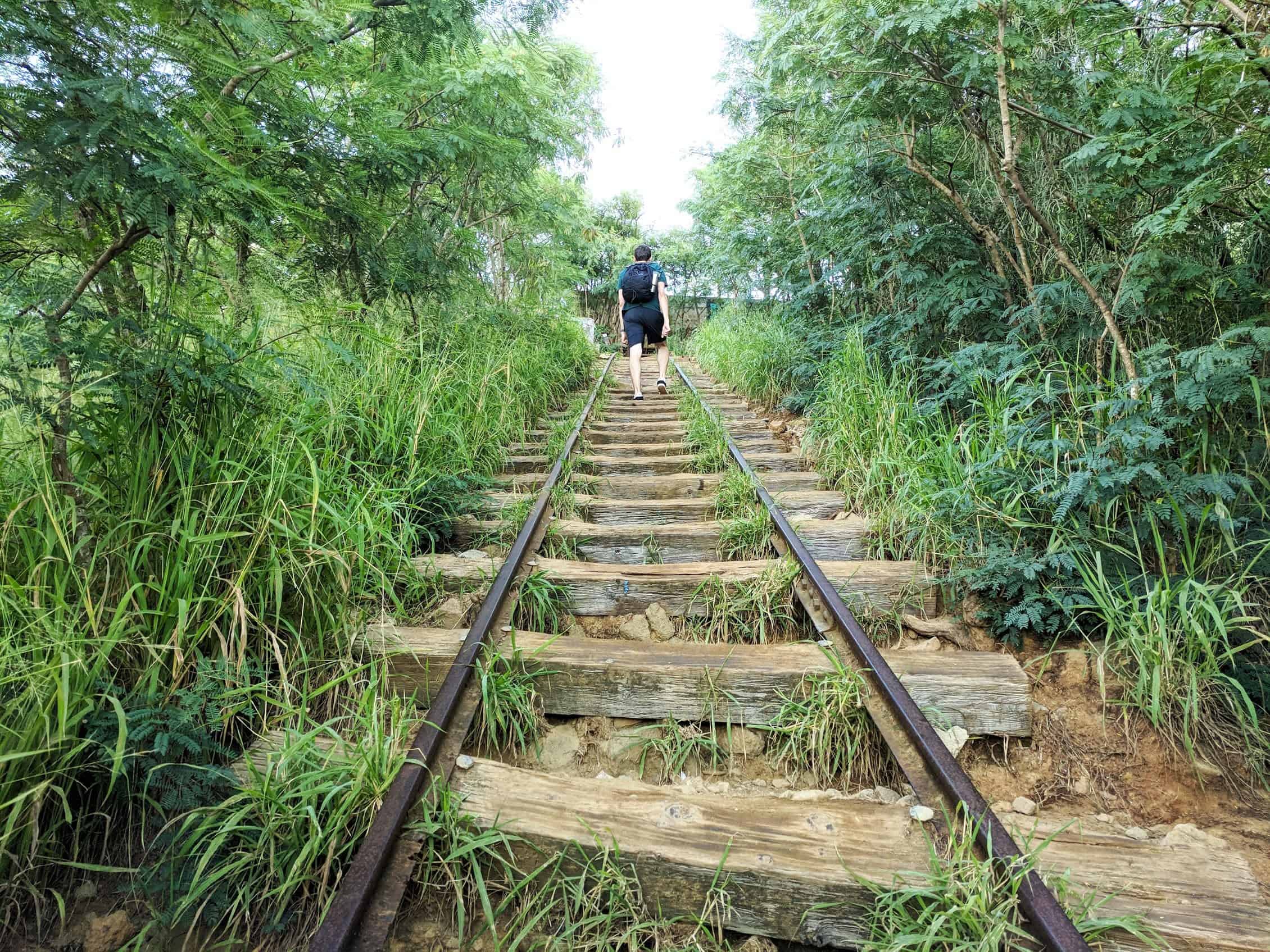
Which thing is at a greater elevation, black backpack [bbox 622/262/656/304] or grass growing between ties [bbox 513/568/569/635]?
black backpack [bbox 622/262/656/304]

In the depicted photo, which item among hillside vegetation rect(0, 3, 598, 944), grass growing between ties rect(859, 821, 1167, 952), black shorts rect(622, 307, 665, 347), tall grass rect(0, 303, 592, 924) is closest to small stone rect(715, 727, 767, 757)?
grass growing between ties rect(859, 821, 1167, 952)

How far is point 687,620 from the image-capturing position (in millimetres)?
2670

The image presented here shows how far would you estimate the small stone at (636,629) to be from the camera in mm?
2617

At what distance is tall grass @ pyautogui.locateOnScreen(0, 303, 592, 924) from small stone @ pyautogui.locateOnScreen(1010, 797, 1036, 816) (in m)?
2.16

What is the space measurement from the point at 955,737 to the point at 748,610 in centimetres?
91

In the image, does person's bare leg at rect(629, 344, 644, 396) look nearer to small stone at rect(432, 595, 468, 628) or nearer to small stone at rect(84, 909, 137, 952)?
small stone at rect(432, 595, 468, 628)

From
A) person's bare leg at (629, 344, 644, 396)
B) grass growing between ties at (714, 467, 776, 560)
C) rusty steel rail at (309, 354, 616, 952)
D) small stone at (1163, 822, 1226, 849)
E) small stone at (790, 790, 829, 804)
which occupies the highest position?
person's bare leg at (629, 344, 644, 396)

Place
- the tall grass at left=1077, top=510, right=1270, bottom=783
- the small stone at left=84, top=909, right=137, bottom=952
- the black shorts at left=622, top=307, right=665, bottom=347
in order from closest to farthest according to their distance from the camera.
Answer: the small stone at left=84, top=909, right=137, bottom=952, the tall grass at left=1077, top=510, right=1270, bottom=783, the black shorts at left=622, top=307, right=665, bottom=347

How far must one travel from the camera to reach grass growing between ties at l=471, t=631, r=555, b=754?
194 cm

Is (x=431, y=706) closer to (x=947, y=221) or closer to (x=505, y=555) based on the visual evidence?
(x=505, y=555)

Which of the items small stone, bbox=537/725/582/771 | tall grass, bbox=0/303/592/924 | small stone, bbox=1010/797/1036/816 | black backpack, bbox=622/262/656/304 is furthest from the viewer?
black backpack, bbox=622/262/656/304

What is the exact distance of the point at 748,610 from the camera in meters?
2.60

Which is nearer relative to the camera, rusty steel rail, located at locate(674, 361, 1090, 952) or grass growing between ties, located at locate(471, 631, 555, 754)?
rusty steel rail, located at locate(674, 361, 1090, 952)

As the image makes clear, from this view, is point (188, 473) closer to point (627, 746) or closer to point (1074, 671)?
point (627, 746)
